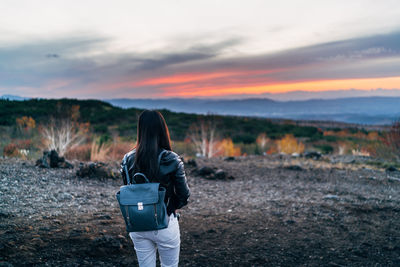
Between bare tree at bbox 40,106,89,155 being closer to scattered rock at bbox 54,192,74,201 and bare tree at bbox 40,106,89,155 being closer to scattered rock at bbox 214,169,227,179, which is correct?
scattered rock at bbox 54,192,74,201

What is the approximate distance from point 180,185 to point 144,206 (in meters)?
0.33

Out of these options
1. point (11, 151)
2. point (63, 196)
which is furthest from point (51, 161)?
point (11, 151)

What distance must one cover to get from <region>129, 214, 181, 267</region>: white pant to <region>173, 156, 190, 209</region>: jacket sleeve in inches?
5.1

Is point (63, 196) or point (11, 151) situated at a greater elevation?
point (11, 151)

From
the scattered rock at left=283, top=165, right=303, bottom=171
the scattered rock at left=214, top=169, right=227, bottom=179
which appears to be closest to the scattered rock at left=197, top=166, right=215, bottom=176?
the scattered rock at left=214, top=169, right=227, bottom=179

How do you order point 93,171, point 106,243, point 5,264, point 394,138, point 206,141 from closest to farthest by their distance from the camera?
point 5,264
point 106,243
point 93,171
point 394,138
point 206,141

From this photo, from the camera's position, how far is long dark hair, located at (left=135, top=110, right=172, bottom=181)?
2400 mm

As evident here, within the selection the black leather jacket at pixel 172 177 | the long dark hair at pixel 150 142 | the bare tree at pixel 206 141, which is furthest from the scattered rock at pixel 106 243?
the bare tree at pixel 206 141

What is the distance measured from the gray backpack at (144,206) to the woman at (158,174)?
4.8 inches

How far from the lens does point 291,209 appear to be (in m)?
6.28

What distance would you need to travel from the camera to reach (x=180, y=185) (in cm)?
249

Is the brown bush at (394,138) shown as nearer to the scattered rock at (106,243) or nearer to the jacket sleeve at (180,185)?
the scattered rock at (106,243)

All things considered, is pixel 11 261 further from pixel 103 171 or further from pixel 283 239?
pixel 103 171

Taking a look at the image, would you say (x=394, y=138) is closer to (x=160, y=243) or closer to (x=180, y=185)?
(x=180, y=185)
